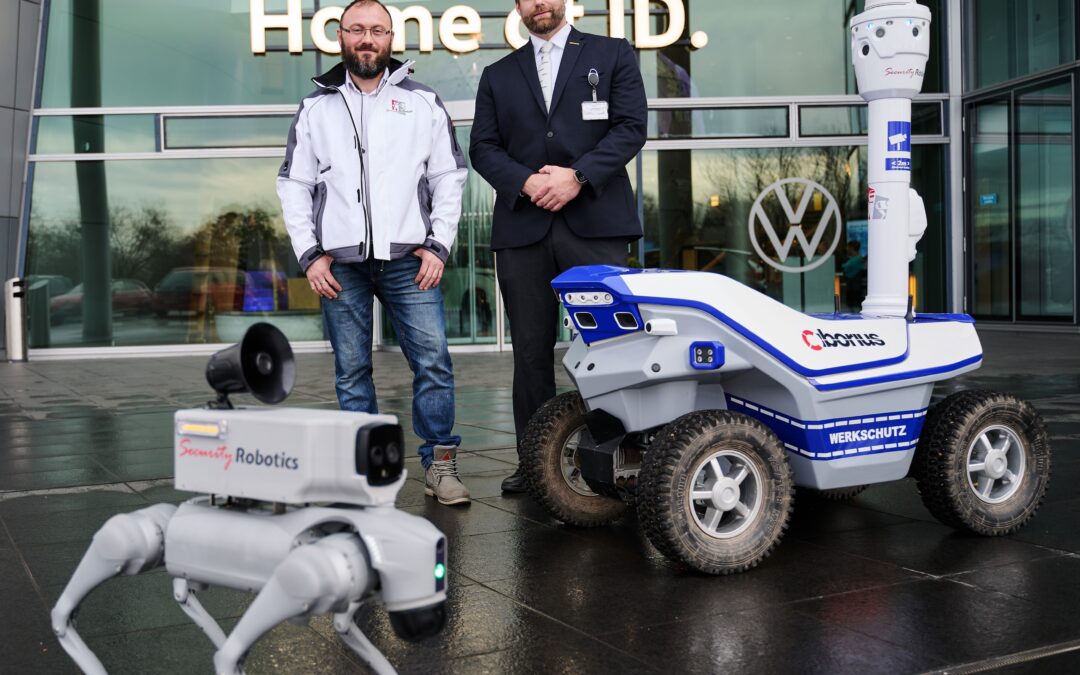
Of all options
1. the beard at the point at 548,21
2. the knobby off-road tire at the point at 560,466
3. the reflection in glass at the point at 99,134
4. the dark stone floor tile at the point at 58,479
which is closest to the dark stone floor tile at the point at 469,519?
the knobby off-road tire at the point at 560,466

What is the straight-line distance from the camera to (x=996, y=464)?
388cm

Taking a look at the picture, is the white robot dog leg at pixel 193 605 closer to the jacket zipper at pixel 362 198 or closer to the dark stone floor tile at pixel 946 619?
the dark stone floor tile at pixel 946 619

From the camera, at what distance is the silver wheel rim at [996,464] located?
12.7ft

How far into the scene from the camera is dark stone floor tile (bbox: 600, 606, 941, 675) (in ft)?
8.53

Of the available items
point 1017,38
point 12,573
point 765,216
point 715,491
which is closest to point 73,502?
point 12,573

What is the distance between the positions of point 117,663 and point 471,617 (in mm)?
887

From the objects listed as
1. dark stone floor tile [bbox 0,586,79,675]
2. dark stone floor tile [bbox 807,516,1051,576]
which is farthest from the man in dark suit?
dark stone floor tile [bbox 0,586,79,675]

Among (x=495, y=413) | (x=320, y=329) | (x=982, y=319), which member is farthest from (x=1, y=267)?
(x=982, y=319)

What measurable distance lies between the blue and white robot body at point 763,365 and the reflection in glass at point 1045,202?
13159 mm

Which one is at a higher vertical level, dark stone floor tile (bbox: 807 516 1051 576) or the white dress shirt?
the white dress shirt

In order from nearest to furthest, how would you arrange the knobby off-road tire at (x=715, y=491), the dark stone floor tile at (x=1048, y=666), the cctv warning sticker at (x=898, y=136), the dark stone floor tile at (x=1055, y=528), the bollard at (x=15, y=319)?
1. the dark stone floor tile at (x=1048, y=666)
2. the knobby off-road tire at (x=715, y=491)
3. the dark stone floor tile at (x=1055, y=528)
4. the cctv warning sticker at (x=898, y=136)
5. the bollard at (x=15, y=319)

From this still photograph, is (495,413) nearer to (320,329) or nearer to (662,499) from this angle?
(662,499)

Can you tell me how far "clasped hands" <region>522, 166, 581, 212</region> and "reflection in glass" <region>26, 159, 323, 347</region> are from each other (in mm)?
12308

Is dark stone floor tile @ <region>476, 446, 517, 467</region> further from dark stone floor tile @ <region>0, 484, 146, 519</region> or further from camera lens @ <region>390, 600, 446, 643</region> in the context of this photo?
camera lens @ <region>390, 600, 446, 643</region>
